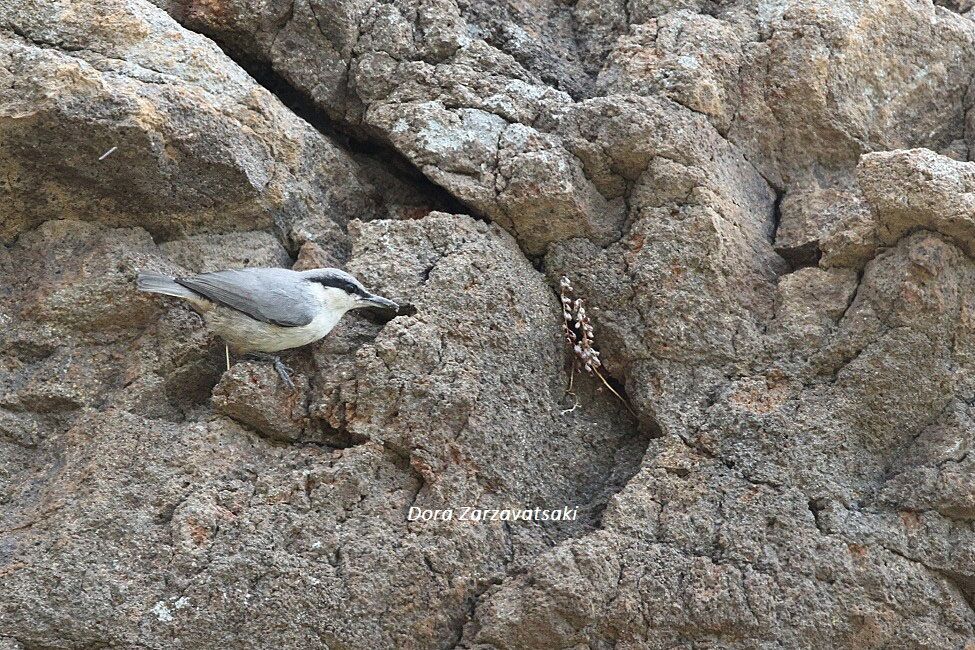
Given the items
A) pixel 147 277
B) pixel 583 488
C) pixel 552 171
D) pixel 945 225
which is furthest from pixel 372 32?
pixel 945 225

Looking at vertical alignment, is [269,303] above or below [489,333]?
below

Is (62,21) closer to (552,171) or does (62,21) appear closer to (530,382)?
(552,171)

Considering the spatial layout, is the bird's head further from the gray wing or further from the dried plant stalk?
the dried plant stalk

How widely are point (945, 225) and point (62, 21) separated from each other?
422 cm

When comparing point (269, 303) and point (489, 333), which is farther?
point (489, 333)

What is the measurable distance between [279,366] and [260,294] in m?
0.35

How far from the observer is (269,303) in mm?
4961

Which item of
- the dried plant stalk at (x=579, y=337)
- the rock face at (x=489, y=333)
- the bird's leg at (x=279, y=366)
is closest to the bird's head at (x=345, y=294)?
the rock face at (x=489, y=333)

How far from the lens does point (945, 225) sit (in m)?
4.73

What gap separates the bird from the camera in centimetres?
492

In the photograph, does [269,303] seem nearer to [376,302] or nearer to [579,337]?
[376,302]

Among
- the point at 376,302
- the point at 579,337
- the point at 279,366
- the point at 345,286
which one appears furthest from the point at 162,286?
the point at 579,337

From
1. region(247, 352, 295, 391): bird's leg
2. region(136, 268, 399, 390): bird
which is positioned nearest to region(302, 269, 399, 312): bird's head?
region(136, 268, 399, 390): bird

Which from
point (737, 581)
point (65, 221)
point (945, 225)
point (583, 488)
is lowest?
point (65, 221)
